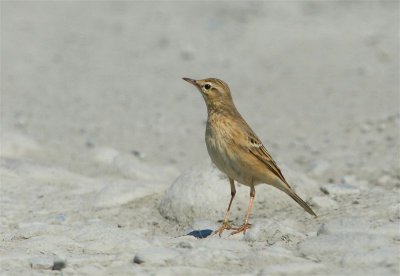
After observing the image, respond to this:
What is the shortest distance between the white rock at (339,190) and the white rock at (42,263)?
3901mm

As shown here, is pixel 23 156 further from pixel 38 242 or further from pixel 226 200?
pixel 38 242

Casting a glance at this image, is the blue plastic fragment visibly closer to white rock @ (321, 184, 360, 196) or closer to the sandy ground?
the sandy ground

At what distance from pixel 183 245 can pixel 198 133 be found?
7243 mm

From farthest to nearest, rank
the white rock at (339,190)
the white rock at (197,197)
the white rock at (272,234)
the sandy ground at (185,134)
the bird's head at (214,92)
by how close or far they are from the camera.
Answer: the white rock at (339,190) < the white rock at (197,197) < the bird's head at (214,92) < the white rock at (272,234) < the sandy ground at (185,134)

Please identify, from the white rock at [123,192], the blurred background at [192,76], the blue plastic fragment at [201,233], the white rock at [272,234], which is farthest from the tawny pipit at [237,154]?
the blurred background at [192,76]

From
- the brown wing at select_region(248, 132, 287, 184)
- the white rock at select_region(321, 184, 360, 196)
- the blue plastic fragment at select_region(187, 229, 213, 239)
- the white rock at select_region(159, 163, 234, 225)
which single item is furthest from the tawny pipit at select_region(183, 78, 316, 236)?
the white rock at select_region(321, 184, 360, 196)

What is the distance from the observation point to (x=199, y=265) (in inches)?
258

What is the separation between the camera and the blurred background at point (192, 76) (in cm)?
1329

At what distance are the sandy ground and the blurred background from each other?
0.05m

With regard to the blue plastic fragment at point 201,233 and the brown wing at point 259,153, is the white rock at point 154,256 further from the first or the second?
Answer: the brown wing at point 259,153

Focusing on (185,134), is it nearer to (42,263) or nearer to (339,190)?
(339,190)

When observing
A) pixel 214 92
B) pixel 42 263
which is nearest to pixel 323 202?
pixel 214 92

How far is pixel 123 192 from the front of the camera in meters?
9.75

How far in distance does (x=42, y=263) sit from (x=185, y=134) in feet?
25.5
